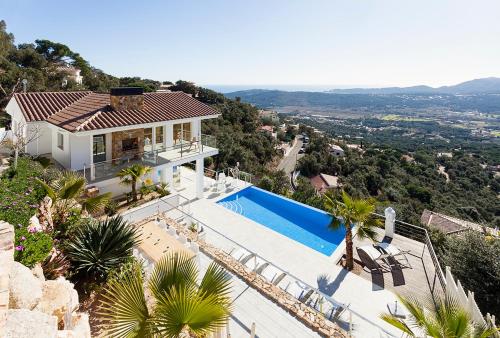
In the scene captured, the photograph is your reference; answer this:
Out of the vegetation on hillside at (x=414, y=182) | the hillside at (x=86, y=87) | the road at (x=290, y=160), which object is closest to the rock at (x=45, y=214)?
the hillside at (x=86, y=87)

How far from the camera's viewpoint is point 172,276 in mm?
4977

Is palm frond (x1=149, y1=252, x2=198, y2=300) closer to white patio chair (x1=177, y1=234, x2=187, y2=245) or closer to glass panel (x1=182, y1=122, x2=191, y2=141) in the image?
white patio chair (x1=177, y1=234, x2=187, y2=245)

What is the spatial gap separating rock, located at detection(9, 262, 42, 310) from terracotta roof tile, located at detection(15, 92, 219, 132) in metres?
9.74

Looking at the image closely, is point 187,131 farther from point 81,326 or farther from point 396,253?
point 81,326

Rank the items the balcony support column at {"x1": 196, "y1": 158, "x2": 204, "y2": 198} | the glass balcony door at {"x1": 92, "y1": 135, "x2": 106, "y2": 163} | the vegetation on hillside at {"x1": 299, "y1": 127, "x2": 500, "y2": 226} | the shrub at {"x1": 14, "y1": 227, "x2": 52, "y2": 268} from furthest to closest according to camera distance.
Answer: the vegetation on hillside at {"x1": 299, "y1": 127, "x2": 500, "y2": 226} < the balcony support column at {"x1": 196, "y1": 158, "x2": 204, "y2": 198} < the glass balcony door at {"x1": 92, "y1": 135, "x2": 106, "y2": 163} < the shrub at {"x1": 14, "y1": 227, "x2": 52, "y2": 268}

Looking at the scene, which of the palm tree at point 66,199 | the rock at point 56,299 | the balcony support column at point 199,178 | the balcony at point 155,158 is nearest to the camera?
the rock at point 56,299

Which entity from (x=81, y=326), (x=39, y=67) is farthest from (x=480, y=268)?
(x=39, y=67)

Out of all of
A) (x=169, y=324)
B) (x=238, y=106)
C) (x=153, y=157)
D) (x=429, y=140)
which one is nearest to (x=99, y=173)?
(x=153, y=157)

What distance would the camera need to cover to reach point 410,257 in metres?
13.5

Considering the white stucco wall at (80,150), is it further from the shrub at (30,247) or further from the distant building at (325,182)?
the distant building at (325,182)

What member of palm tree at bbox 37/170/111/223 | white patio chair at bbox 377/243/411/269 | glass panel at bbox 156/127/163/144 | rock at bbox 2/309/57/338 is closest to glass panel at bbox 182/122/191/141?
glass panel at bbox 156/127/163/144

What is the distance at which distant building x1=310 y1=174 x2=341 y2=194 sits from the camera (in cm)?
4655

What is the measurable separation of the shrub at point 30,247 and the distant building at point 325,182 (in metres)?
42.0

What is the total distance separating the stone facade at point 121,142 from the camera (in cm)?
1622
